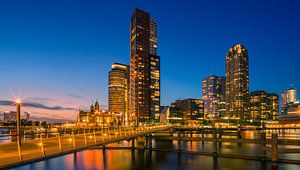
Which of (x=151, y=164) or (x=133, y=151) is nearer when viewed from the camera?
(x=151, y=164)

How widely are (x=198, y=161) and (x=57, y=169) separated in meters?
15.9

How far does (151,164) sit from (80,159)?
1013cm

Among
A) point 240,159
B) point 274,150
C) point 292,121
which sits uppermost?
point 274,150

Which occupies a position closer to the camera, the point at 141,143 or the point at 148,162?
the point at 148,162

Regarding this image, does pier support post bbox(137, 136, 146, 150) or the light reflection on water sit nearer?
the light reflection on water

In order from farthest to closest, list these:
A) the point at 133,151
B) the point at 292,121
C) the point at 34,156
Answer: the point at 292,121, the point at 133,151, the point at 34,156

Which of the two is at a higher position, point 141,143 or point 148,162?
point 141,143

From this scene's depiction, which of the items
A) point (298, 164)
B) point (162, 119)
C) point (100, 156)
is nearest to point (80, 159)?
point (100, 156)

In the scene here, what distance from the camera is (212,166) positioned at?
2848cm

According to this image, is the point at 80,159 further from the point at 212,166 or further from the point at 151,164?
the point at 212,166

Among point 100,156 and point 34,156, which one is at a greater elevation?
point 34,156

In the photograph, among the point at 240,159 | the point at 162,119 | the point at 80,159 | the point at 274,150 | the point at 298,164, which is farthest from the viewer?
the point at 162,119

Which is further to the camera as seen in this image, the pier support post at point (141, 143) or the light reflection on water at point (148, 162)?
the pier support post at point (141, 143)

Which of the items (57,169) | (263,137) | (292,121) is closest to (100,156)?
(57,169)
